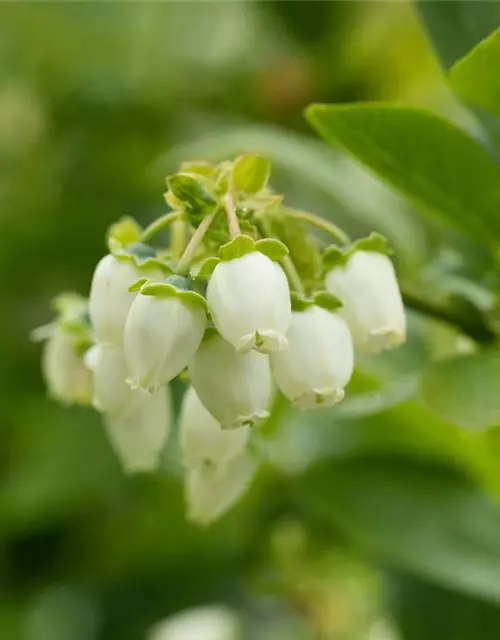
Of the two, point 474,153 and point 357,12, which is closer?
point 474,153

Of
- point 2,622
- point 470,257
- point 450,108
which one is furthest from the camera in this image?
point 450,108

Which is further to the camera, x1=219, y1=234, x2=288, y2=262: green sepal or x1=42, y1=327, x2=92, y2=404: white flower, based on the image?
x1=42, y1=327, x2=92, y2=404: white flower

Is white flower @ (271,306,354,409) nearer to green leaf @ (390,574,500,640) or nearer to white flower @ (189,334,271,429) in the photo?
white flower @ (189,334,271,429)

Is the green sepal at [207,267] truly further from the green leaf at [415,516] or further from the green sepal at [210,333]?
the green leaf at [415,516]

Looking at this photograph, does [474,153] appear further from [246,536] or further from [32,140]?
[32,140]

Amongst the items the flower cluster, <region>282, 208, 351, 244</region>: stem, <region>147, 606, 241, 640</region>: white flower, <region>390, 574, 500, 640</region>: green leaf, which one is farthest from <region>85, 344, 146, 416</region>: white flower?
<region>147, 606, 241, 640</region>: white flower

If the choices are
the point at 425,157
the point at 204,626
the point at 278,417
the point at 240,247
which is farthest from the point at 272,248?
the point at 204,626

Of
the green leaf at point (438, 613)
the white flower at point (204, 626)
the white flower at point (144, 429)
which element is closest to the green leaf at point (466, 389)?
the white flower at point (144, 429)

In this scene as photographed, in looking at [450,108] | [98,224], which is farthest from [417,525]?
[450,108]
